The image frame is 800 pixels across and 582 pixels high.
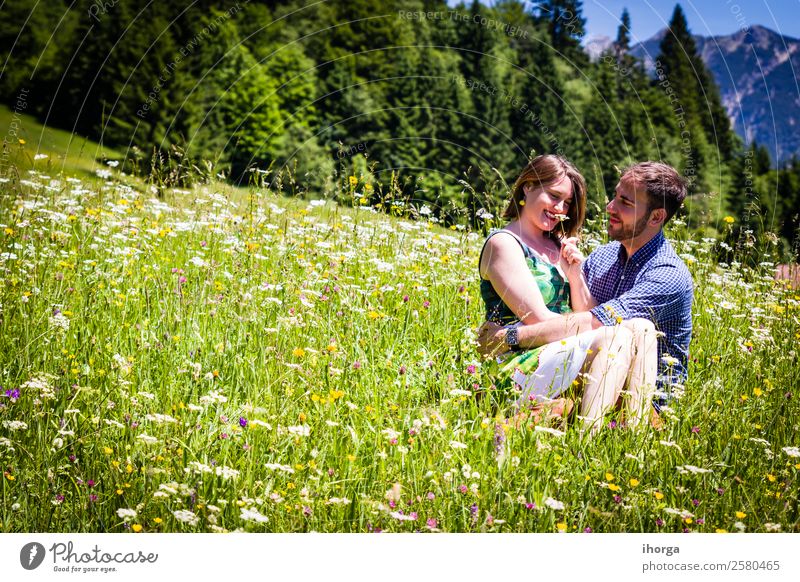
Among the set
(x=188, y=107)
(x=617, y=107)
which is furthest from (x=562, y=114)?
(x=188, y=107)

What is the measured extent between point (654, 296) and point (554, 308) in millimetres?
462

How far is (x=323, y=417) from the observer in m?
2.72

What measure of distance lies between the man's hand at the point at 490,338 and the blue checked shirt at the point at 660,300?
0.42m

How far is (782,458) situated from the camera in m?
2.87

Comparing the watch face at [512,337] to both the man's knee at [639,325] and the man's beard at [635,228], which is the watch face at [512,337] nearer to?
the man's knee at [639,325]

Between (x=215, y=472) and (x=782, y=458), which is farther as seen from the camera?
(x=782, y=458)

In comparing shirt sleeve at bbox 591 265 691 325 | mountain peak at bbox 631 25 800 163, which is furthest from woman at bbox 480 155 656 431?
mountain peak at bbox 631 25 800 163

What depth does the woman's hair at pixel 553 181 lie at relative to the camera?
11.4 feet

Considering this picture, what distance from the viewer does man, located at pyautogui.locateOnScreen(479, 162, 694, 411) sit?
331cm
